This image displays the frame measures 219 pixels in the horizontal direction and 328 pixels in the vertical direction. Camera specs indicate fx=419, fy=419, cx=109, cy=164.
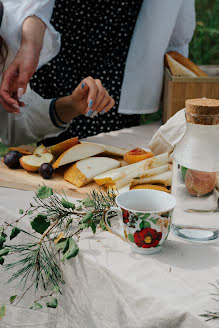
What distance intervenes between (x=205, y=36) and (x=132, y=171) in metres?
2.72

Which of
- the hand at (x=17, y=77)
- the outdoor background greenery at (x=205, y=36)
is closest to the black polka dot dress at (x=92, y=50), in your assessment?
A: the hand at (x=17, y=77)

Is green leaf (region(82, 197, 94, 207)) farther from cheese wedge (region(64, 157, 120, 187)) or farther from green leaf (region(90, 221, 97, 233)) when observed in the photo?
cheese wedge (region(64, 157, 120, 187))

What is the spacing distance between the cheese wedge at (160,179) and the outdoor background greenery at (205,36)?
255cm

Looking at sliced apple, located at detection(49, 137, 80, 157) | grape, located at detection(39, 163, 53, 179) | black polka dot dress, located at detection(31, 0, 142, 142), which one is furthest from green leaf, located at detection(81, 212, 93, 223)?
black polka dot dress, located at detection(31, 0, 142, 142)

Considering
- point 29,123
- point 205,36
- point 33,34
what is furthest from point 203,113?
point 205,36

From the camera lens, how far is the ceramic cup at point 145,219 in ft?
2.10

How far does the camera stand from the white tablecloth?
564mm

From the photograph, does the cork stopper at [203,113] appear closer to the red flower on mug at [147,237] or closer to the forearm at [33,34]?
the red flower on mug at [147,237]

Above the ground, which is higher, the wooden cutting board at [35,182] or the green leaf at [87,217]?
the green leaf at [87,217]

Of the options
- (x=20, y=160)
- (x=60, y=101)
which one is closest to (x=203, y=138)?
(x=20, y=160)

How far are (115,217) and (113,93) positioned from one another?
100 cm

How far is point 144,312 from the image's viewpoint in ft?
1.91

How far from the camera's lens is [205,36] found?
11.1 feet

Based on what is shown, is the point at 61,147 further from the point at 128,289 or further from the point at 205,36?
the point at 205,36
